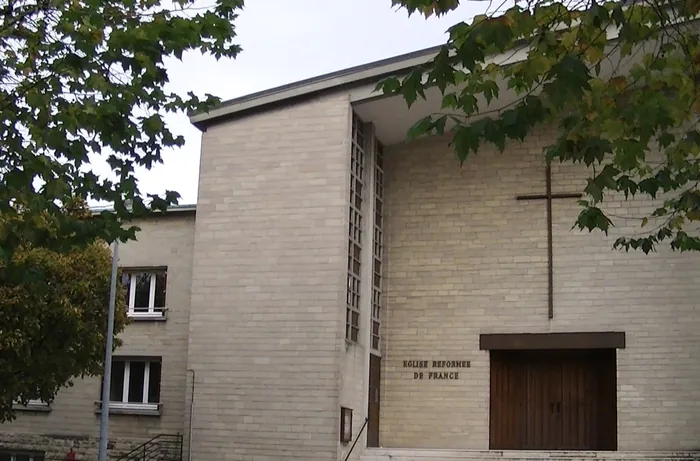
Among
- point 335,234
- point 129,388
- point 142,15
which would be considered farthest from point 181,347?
point 142,15

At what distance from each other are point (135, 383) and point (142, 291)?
1.83 m

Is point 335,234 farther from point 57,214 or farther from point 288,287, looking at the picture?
point 57,214

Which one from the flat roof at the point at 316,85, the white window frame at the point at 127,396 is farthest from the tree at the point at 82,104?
the white window frame at the point at 127,396

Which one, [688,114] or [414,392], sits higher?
[688,114]

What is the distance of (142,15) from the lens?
30.7 ft

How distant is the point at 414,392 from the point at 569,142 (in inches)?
478

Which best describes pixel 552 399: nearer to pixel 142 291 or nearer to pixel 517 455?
pixel 517 455

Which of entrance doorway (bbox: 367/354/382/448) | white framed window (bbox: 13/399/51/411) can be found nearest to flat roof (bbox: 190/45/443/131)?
entrance doorway (bbox: 367/354/382/448)

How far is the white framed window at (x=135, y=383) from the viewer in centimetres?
1983

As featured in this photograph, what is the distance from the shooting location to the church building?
17.1 m

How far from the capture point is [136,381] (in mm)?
20156

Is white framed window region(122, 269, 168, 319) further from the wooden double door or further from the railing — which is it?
the wooden double door

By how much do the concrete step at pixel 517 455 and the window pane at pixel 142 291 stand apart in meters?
5.79

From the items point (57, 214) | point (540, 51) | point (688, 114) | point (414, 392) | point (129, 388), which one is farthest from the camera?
point (129, 388)
